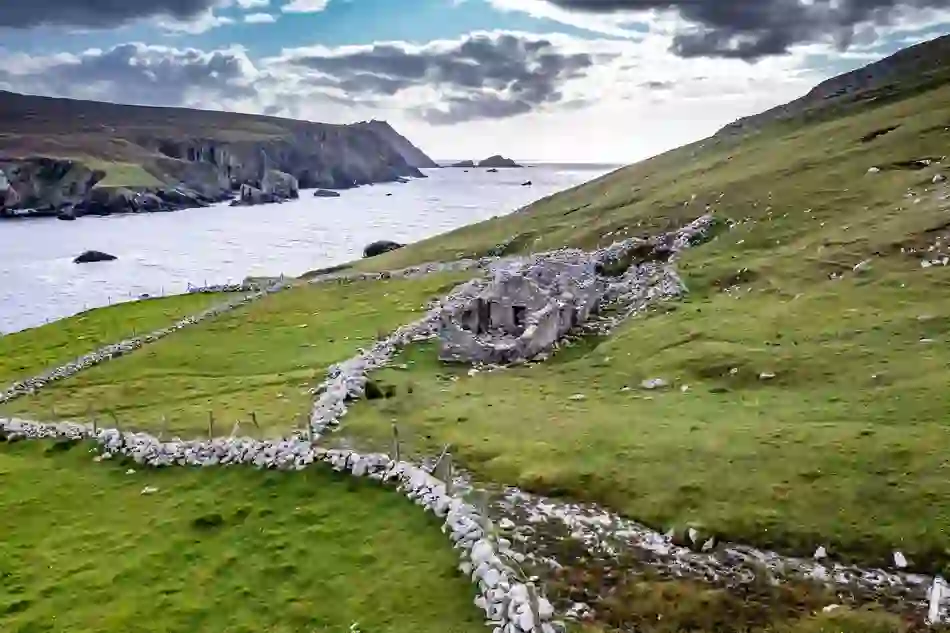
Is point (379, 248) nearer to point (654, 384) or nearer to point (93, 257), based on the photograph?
point (93, 257)

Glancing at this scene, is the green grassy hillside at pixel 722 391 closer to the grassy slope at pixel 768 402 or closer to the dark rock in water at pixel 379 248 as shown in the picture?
the grassy slope at pixel 768 402

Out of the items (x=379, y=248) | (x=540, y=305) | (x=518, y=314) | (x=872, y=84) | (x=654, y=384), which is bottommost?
(x=654, y=384)

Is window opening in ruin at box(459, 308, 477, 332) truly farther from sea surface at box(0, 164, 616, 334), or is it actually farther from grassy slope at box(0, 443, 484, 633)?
sea surface at box(0, 164, 616, 334)

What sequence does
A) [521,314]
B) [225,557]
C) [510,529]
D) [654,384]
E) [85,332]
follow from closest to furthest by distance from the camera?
[510,529], [225,557], [654,384], [521,314], [85,332]

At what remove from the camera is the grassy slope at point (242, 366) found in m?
32.2

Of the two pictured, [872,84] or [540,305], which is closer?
[540,305]

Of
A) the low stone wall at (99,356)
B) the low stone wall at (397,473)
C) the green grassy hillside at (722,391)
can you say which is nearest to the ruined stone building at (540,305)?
the green grassy hillside at (722,391)

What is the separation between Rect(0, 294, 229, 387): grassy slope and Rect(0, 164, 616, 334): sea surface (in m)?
15.1

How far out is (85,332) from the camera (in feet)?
195

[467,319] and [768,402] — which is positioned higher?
[467,319]

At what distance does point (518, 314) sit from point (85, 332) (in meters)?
36.5

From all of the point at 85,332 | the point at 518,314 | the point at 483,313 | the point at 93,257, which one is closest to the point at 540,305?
the point at 518,314

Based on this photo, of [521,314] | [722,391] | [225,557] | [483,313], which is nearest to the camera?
[225,557]

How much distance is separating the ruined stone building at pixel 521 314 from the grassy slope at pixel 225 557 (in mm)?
14698
